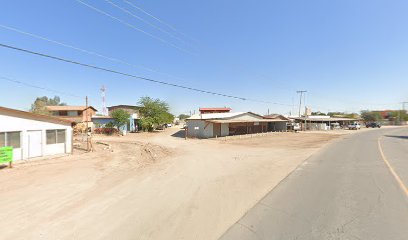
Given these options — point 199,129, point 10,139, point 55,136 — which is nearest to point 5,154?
point 10,139

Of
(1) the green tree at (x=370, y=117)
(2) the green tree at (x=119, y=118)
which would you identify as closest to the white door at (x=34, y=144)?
(2) the green tree at (x=119, y=118)

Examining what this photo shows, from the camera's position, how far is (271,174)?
11195mm

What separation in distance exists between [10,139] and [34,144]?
152cm

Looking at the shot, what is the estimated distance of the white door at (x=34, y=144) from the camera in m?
16.1

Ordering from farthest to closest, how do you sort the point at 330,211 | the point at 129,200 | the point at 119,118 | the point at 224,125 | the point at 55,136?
the point at 119,118
the point at 224,125
the point at 55,136
the point at 129,200
the point at 330,211

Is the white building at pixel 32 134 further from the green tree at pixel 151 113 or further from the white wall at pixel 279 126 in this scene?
the white wall at pixel 279 126

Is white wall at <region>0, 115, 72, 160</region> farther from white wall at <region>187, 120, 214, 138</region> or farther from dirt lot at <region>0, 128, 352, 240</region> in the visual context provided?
white wall at <region>187, 120, 214, 138</region>

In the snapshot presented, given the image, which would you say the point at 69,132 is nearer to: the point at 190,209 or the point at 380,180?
the point at 190,209

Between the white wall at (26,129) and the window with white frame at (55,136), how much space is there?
0.22 metres

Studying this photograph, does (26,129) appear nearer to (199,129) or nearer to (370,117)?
(199,129)

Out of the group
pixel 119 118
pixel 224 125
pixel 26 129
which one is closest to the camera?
pixel 26 129

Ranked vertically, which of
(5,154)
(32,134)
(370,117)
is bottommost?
(5,154)

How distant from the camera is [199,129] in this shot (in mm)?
38750

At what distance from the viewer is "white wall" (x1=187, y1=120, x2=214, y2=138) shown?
1455 inches
